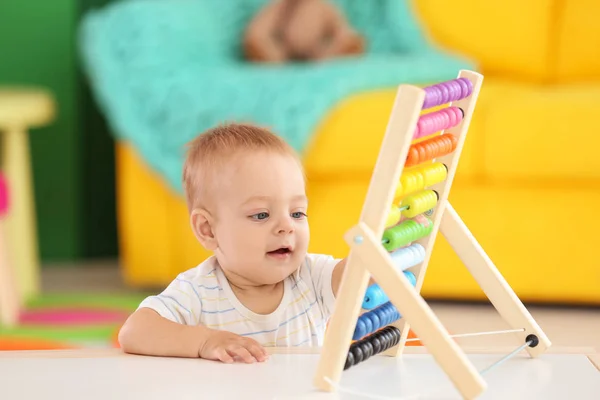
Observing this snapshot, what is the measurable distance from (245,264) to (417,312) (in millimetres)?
319

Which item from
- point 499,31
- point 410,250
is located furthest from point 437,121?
point 499,31

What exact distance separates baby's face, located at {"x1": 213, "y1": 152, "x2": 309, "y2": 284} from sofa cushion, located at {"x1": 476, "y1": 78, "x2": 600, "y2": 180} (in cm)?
120

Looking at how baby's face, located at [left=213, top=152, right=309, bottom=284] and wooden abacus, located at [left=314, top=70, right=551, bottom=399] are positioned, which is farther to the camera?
baby's face, located at [left=213, top=152, right=309, bottom=284]

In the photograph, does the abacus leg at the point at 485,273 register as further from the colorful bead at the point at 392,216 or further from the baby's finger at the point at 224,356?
the baby's finger at the point at 224,356

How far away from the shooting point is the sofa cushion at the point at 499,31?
2.89 m

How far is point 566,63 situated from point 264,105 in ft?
3.30

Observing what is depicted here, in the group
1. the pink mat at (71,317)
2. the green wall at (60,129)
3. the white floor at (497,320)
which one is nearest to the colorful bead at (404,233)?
the white floor at (497,320)

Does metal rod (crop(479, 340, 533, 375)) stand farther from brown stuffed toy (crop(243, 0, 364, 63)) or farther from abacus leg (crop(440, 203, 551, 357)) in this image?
brown stuffed toy (crop(243, 0, 364, 63))

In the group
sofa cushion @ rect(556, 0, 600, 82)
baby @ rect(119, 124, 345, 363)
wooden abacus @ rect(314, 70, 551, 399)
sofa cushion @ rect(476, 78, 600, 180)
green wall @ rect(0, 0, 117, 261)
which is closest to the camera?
wooden abacus @ rect(314, 70, 551, 399)

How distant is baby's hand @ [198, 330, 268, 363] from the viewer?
1.03m

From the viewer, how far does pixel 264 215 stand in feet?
3.73

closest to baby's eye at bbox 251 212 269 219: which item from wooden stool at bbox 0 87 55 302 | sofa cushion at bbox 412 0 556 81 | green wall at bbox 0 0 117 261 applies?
wooden stool at bbox 0 87 55 302

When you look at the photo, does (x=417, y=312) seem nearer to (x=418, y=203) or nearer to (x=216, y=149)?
(x=418, y=203)

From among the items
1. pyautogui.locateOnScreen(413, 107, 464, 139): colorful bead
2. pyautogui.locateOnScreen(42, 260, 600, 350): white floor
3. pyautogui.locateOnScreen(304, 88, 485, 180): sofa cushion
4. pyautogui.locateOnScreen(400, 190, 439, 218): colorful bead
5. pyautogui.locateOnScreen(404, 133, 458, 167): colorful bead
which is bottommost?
pyautogui.locateOnScreen(42, 260, 600, 350): white floor
